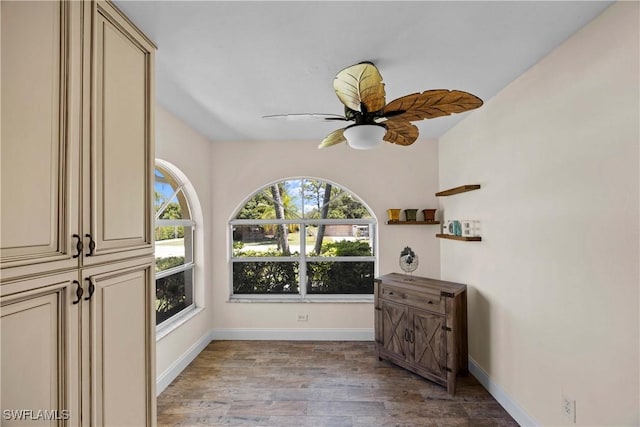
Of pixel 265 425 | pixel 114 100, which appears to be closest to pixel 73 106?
pixel 114 100

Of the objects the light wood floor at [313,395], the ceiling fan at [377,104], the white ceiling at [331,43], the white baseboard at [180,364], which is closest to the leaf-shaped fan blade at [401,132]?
the ceiling fan at [377,104]

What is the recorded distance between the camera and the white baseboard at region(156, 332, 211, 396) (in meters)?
2.65

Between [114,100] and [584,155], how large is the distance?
7.92 ft

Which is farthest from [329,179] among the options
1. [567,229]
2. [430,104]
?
[567,229]

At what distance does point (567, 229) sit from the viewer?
1.76 m

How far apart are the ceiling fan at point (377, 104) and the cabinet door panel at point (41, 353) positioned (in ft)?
4.84

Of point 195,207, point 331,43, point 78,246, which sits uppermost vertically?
point 331,43

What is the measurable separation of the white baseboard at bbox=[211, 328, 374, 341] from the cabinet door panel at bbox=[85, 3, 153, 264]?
8.37 feet

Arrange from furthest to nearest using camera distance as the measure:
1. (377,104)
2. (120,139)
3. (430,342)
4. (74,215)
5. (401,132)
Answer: (430,342)
(401,132)
(377,104)
(120,139)
(74,215)

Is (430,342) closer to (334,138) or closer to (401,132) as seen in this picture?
(401,132)

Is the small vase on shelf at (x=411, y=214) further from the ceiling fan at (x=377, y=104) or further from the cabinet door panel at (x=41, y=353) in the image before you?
the cabinet door panel at (x=41, y=353)

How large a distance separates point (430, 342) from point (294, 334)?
1723 mm

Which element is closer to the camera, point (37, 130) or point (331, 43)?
point (37, 130)

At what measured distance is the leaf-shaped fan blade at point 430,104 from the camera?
4.89 ft
